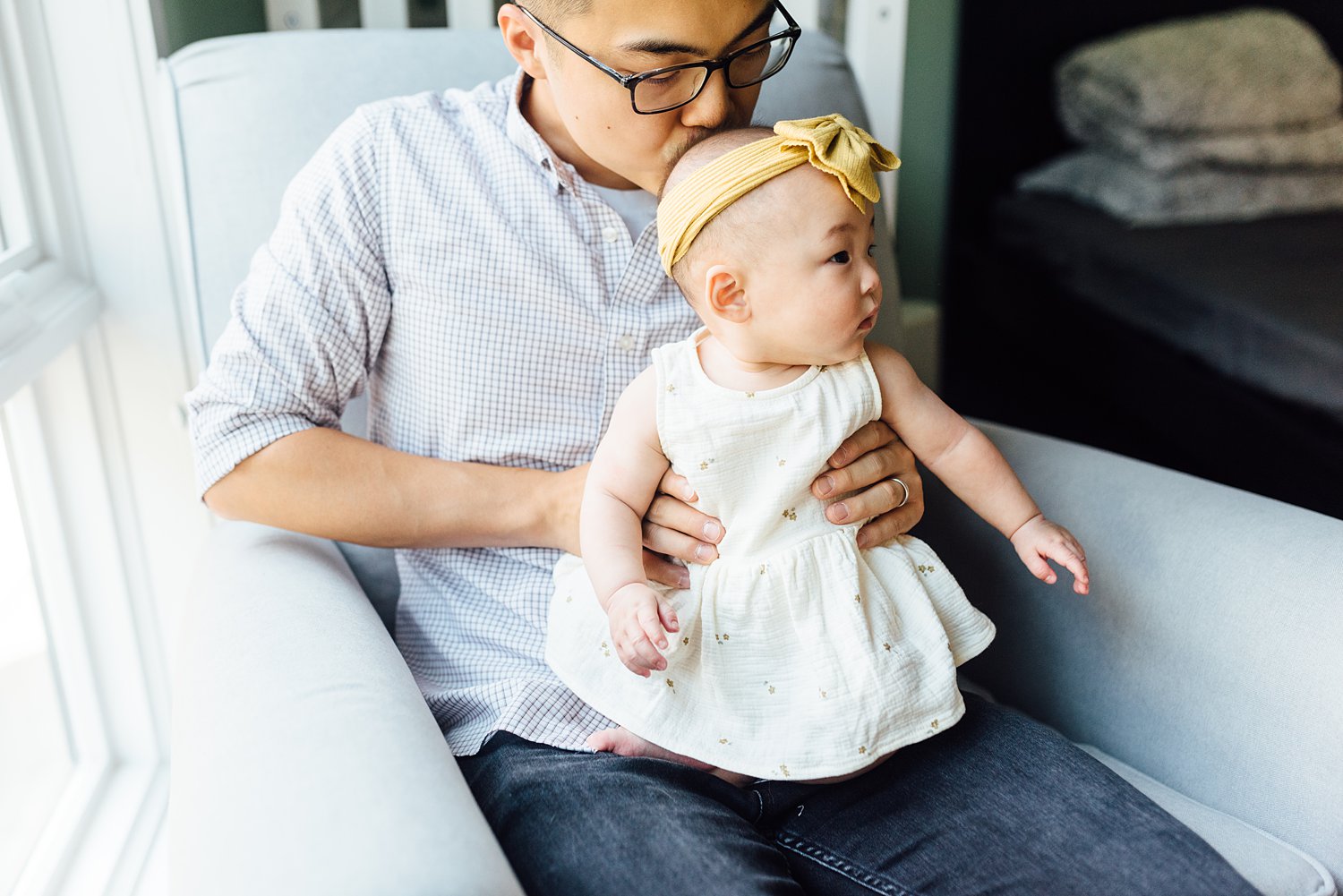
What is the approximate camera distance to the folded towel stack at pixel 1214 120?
288 cm

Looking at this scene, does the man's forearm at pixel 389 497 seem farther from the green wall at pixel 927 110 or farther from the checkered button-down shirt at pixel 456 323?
the green wall at pixel 927 110

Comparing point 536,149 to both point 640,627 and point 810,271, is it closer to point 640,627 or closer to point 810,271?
point 810,271

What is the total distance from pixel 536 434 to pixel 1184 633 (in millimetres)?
646

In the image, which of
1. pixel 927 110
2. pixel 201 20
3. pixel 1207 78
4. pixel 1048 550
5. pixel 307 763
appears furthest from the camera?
pixel 1207 78

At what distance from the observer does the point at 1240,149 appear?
291 centimetres

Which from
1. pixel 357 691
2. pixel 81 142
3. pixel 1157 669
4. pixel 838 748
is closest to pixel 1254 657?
pixel 1157 669

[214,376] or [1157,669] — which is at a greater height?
[214,376]

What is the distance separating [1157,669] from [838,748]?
0.35 meters

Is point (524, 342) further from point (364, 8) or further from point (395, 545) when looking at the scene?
point (364, 8)

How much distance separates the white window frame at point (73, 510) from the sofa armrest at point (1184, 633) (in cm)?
105

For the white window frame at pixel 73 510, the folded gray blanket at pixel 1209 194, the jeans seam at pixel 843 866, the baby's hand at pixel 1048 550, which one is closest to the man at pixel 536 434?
the jeans seam at pixel 843 866

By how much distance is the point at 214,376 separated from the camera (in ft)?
3.54

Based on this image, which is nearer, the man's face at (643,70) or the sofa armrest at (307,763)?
the sofa armrest at (307,763)

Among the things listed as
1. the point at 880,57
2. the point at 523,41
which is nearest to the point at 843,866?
the point at 523,41
